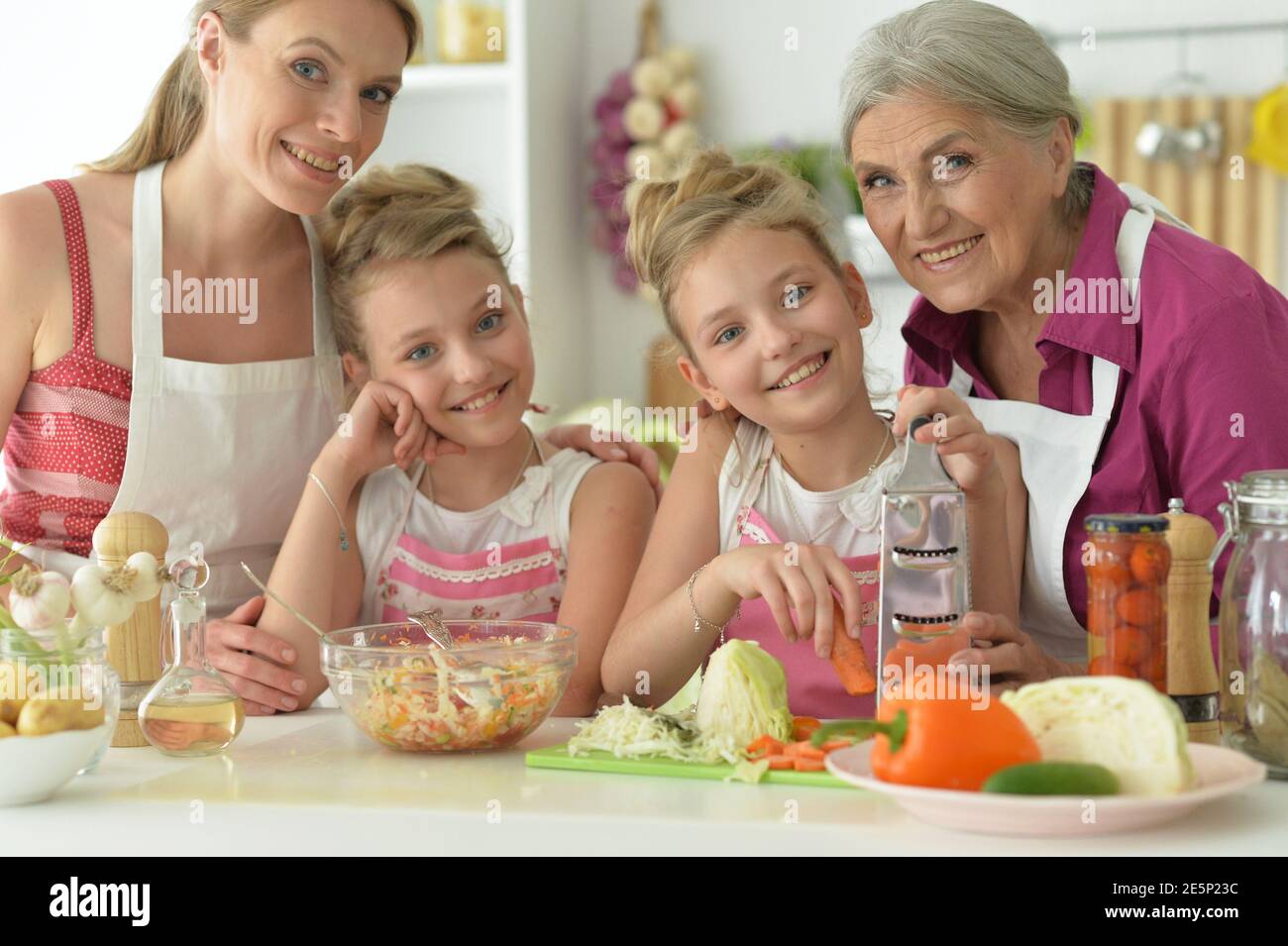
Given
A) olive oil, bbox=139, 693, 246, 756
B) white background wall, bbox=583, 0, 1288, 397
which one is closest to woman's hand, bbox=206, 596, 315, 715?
olive oil, bbox=139, 693, 246, 756

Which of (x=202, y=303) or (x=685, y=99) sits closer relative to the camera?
(x=202, y=303)

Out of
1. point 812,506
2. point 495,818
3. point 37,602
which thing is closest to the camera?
point 495,818

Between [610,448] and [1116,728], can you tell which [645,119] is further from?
[1116,728]

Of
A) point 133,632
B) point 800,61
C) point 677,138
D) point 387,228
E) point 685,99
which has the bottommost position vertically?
point 133,632

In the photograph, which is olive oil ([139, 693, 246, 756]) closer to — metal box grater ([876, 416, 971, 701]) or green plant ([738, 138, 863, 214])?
metal box grater ([876, 416, 971, 701])

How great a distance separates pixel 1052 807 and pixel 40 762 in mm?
704

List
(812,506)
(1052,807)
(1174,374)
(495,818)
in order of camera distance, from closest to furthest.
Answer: (1052,807), (495,818), (1174,374), (812,506)

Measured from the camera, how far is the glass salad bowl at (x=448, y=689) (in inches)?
45.7

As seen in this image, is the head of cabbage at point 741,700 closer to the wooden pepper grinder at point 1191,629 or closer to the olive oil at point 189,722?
the wooden pepper grinder at point 1191,629

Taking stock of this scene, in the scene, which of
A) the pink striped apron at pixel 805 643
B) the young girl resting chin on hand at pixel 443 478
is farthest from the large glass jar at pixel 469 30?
the pink striped apron at pixel 805 643

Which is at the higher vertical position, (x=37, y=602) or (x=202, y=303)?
(x=202, y=303)

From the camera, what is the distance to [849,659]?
3.90ft

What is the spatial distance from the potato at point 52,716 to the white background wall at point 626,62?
7.72 feet

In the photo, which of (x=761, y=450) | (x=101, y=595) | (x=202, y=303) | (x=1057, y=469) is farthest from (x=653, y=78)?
(x=101, y=595)
